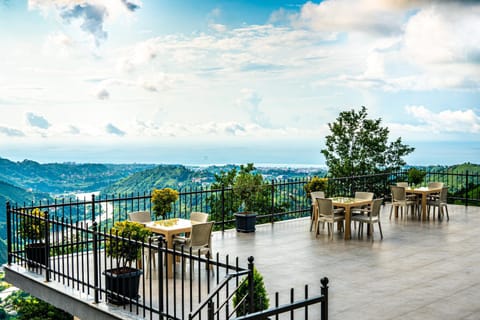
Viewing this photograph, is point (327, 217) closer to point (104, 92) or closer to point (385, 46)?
point (385, 46)

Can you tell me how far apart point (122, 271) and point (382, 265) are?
16.3 feet

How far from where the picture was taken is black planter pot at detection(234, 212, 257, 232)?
13.6 metres

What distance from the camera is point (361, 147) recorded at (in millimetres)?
25172

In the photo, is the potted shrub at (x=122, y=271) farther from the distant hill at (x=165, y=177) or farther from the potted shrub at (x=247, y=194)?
the distant hill at (x=165, y=177)

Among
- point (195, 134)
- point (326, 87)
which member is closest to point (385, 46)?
point (326, 87)

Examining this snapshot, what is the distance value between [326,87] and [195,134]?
33.4 feet

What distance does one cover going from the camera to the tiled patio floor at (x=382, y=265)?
7.61 m

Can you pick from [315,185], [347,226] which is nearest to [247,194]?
[315,185]

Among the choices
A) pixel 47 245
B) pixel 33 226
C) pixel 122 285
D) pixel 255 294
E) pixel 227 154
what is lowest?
pixel 122 285

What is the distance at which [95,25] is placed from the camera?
1479 inches

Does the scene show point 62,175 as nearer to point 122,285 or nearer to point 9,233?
point 9,233

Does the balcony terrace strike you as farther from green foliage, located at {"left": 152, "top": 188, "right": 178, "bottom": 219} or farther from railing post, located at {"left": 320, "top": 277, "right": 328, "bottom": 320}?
railing post, located at {"left": 320, "top": 277, "right": 328, "bottom": 320}

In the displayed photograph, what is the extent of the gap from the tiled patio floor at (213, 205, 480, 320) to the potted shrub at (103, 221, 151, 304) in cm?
221

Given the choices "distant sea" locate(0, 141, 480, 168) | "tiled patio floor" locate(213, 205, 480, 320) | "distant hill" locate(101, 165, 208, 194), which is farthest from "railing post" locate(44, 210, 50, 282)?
"distant hill" locate(101, 165, 208, 194)
